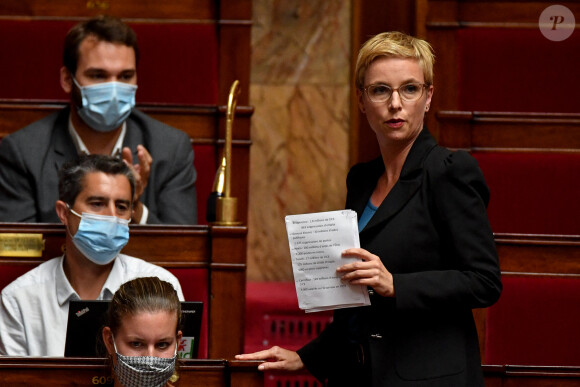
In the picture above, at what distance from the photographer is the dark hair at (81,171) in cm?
99

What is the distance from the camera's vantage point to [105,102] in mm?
1157

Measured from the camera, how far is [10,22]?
1354 millimetres

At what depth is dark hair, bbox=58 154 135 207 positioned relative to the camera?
0.99m

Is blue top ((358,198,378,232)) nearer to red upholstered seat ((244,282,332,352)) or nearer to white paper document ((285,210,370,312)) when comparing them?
white paper document ((285,210,370,312))

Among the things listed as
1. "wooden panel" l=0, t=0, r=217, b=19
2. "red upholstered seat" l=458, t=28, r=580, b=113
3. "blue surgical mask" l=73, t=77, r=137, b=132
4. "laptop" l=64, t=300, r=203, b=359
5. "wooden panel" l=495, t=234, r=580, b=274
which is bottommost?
"laptop" l=64, t=300, r=203, b=359

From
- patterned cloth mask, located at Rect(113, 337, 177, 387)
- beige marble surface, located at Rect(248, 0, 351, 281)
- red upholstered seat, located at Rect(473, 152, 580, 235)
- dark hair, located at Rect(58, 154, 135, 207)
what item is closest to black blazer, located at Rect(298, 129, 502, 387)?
patterned cloth mask, located at Rect(113, 337, 177, 387)

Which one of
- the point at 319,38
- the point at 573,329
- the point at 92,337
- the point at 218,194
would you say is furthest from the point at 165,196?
the point at 319,38

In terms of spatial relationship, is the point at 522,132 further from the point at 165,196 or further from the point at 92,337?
the point at 92,337

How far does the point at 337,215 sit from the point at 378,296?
0.23 feet

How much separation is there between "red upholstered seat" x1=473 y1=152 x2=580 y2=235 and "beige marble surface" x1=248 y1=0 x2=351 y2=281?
50cm

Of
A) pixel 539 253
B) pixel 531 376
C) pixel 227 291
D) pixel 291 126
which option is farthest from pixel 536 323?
pixel 291 126

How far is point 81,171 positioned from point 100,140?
200mm

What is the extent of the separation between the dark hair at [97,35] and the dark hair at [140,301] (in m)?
0.50

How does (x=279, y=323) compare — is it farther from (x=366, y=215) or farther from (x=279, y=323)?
(x=366, y=215)
